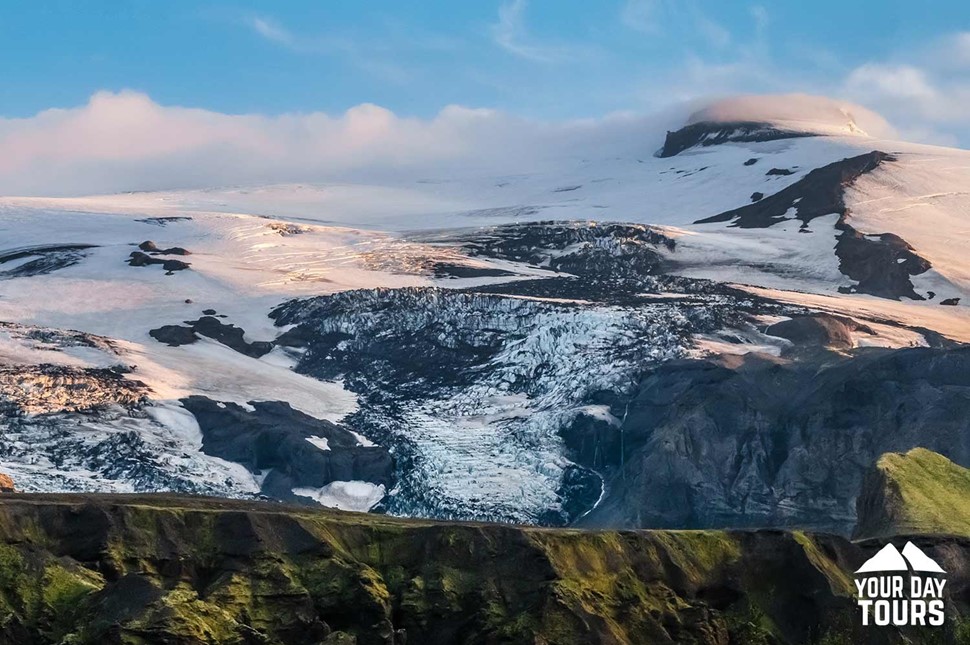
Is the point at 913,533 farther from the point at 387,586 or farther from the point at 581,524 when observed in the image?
the point at 581,524

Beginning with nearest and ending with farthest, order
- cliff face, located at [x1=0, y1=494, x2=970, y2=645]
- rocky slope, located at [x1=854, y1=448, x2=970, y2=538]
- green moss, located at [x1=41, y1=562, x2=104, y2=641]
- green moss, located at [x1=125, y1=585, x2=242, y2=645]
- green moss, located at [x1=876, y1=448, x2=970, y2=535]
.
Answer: green moss, located at [x1=125, y1=585, x2=242, y2=645]
green moss, located at [x1=41, y1=562, x2=104, y2=641]
cliff face, located at [x1=0, y1=494, x2=970, y2=645]
green moss, located at [x1=876, y1=448, x2=970, y2=535]
rocky slope, located at [x1=854, y1=448, x2=970, y2=538]

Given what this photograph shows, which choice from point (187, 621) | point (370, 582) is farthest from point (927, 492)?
point (187, 621)

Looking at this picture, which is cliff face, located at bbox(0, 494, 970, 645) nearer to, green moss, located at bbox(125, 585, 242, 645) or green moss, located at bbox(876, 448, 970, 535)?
green moss, located at bbox(125, 585, 242, 645)

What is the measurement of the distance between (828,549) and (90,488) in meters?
102

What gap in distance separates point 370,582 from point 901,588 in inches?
1197

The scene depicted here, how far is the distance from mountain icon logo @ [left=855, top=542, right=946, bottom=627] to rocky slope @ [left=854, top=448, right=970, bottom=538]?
1206 cm

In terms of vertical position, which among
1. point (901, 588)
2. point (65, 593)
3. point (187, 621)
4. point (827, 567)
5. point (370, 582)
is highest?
point (65, 593)

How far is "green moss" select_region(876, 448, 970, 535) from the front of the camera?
403 ft

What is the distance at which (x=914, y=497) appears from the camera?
419ft

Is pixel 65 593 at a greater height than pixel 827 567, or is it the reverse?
pixel 65 593

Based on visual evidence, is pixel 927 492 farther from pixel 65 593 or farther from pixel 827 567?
pixel 65 593

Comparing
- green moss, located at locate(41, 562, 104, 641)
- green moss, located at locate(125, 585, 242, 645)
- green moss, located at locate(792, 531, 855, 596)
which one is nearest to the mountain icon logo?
green moss, located at locate(792, 531, 855, 596)

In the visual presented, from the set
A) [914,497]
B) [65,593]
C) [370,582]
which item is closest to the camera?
[65,593]

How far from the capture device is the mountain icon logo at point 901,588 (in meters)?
102
